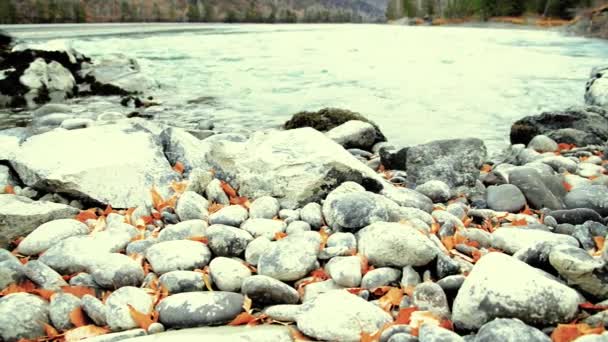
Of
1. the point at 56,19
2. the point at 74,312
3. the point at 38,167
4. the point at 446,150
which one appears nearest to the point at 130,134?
the point at 38,167

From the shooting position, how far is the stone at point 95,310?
271 centimetres

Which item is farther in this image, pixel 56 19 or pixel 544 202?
pixel 56 19

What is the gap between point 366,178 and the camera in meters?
4.40

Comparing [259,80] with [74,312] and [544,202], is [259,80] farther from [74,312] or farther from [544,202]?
[74,312]

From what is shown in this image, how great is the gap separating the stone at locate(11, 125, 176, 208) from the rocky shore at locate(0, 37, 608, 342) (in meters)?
0.02

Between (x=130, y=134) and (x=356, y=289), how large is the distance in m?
3.12

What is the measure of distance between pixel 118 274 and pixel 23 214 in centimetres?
122

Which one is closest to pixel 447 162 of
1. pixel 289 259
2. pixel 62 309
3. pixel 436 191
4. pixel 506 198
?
pixel 436 191

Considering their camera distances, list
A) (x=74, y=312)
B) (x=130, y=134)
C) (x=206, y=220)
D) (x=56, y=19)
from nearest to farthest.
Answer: (x=74, y=312) → (x=206, y=220) → (x=130, y=134) → (x=56, y=19)

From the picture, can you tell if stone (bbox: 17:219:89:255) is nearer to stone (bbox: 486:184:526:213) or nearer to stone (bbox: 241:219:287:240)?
stone (bbox: 241:219:287:240)

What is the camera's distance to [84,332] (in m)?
2.64

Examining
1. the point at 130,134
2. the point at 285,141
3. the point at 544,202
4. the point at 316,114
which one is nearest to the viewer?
the point at 544,202

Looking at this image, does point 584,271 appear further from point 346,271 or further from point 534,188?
point 534,188

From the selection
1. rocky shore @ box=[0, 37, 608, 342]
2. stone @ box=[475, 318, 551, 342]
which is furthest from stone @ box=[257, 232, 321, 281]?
stone @ box=[475, 318, 551, 342]
